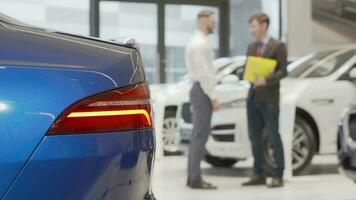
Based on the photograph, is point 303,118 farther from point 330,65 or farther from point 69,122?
point 69,122

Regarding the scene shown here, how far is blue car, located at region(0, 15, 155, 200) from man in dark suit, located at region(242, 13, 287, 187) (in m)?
3.34

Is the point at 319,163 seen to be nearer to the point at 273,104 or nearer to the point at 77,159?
the point at 273,104

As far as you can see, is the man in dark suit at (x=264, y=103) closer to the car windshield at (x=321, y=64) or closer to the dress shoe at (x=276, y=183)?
the dress shoe at (x=276, y=183)

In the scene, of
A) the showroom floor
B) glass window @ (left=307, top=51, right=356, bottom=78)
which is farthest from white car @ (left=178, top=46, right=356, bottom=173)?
the showroom floor

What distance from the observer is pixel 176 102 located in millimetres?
7734

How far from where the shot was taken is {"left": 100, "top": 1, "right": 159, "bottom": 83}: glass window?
11570 millimetres

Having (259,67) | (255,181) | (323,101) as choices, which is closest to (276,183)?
(255,181)

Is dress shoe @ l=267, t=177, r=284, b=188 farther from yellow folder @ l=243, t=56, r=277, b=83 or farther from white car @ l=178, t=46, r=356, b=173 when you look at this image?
yellow folder @ l=243, t=56, r=277, b=83

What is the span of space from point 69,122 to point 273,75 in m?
3.57

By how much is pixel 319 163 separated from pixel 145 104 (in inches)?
216

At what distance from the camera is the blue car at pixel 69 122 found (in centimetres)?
136

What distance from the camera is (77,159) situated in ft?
4.58

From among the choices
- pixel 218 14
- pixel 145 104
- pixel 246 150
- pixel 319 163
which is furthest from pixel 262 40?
pixel 218 14

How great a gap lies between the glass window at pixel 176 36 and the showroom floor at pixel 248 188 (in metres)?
5.40
